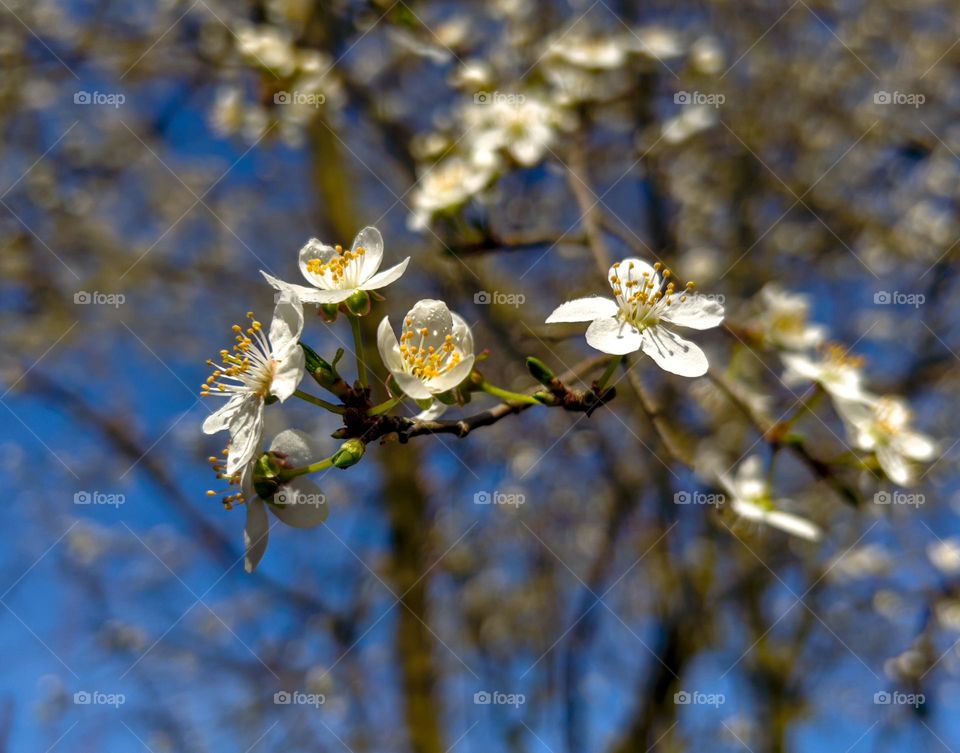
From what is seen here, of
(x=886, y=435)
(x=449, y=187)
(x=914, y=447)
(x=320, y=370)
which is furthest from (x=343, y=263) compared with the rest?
(x=914, y=447)

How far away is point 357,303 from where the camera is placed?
→ 3.55 feet

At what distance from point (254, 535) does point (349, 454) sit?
21cm

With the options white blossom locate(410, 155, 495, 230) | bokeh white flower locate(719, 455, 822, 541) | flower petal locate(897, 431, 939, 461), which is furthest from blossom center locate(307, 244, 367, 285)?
flower petal locate(897, 431, 939, 461)

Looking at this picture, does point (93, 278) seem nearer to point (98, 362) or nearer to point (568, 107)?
point (98, 362)

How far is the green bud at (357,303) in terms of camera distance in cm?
108

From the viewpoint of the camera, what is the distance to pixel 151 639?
160 inches

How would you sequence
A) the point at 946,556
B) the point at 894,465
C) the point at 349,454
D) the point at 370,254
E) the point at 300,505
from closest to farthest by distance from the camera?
the point at 349,454 → the point at 300,505 → the point at 370,254 → the point at 894,465 → the point at 946,556

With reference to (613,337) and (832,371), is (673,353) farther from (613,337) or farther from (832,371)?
(832,371)

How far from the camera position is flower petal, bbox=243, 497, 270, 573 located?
1.05 metres

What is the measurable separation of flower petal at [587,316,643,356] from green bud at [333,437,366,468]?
38cm

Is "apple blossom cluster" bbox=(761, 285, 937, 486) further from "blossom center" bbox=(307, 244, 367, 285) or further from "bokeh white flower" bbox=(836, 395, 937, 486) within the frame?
"blossom center" bbox=(307, 244, 367, 285)

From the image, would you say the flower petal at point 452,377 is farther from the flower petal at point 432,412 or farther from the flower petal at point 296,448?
the flower petal at point 296,448

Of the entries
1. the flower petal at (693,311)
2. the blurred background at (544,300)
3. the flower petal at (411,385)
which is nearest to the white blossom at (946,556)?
the blurred background at (544,300)

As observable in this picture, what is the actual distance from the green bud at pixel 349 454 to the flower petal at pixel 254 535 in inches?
6.8
